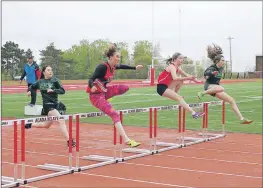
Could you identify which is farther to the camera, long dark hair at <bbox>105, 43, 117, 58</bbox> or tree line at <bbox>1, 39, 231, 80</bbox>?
tree line at <bbox>1, 39, 231, 80</bbox>

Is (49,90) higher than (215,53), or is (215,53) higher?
(215,53)

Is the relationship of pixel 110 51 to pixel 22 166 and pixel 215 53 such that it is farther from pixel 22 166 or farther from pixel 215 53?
pixel 215 53

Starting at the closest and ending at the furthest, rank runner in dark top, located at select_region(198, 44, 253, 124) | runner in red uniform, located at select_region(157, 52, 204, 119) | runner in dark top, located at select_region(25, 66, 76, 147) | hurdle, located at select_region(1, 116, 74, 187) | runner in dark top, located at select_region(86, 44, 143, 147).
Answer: hurdle, located at select_region(1, 116, 74, 187)
runner in dark top, located at select_region(86, 44, 143, 147)
runner in dark top, located at select_region(25, 66, 76, 147)
runner in red uniform, located at select_region(157, 52, 204, 119)
runner in dark top, located at select_region(198, 44, 253, 124)

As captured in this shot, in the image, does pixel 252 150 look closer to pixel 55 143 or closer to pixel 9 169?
pixel 55 143

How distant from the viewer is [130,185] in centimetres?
696

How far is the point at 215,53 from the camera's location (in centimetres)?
962

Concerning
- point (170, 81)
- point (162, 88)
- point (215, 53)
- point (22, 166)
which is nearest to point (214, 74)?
point (215, 53)

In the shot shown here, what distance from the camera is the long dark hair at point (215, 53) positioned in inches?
375

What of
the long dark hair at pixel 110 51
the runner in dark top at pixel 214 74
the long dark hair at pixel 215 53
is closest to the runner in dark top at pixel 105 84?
the long dark hair at pixel 110 51

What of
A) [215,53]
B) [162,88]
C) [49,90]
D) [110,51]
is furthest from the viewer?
[215,53]

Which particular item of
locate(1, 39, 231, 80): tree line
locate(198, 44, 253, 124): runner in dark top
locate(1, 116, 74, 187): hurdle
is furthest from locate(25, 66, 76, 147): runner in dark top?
locate(1, 39, 231, 80): tree line

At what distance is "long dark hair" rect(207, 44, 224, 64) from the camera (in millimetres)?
9523

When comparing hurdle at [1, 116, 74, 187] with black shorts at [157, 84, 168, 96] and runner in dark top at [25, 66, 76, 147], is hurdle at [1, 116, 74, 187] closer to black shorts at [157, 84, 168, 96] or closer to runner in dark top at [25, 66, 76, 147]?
runner in dark top at [25, 66, 76, 147]

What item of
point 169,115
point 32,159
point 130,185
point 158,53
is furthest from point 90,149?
point 158,53
